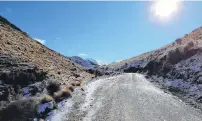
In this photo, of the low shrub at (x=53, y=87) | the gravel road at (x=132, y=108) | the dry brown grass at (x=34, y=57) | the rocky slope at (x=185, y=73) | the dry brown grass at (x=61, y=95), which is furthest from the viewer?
the dry brown grass at (x=34, y=57)

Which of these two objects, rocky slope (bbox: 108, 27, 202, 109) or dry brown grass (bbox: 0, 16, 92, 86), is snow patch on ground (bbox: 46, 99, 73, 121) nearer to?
rocky slope (bbox: 108, 27, 202, 109)

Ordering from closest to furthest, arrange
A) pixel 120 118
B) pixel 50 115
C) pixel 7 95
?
pixel 120 118 < pixel 50 115 < pixel 7 95

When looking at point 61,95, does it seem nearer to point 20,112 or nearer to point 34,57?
point 20,112

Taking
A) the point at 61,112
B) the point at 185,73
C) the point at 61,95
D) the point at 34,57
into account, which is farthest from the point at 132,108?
the point at 34,57

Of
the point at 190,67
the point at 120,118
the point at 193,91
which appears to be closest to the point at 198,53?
the point at 190,67

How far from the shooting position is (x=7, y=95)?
2977 centimetres

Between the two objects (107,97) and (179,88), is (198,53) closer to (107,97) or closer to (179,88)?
(179,88)

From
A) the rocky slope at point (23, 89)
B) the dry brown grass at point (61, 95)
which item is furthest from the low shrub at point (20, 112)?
the dry brown grass at point (61, 95)

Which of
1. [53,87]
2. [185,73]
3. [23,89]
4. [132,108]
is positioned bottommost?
[132,108]

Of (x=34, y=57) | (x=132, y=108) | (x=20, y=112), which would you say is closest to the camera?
(x=20, y=112)

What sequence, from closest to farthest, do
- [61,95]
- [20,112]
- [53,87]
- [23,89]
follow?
[20,112] < [61,95] < [23,89] < [53,87]

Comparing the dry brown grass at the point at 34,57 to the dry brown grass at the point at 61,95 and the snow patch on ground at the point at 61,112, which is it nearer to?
the dry brown grass at the point at 61,95

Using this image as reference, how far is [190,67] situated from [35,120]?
22.2 m

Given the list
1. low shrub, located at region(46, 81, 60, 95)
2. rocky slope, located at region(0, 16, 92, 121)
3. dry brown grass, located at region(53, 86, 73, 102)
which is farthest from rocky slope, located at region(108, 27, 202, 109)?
low shrub, located at region(46, 81, 60, 95)
